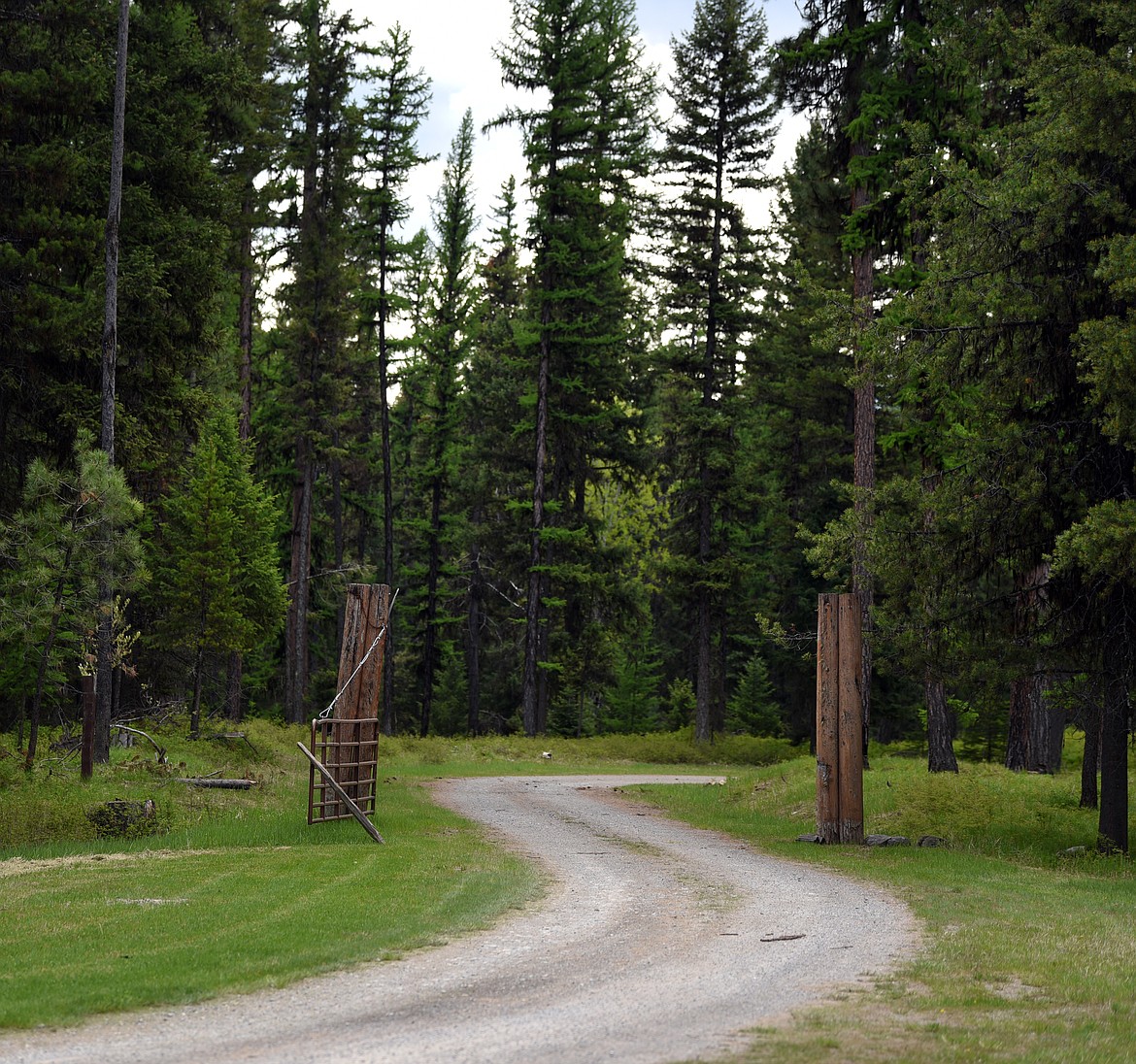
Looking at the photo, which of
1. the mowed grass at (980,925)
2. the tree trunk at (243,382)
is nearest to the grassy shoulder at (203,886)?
the mowed grass at (980,925)

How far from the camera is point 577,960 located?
890 cm

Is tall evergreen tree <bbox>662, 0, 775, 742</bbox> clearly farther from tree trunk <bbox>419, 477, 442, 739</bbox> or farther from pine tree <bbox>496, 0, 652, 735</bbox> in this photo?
tree trunk <bbox>419, 477, 442, 739</bbox>

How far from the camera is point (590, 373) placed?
4544 centimetres

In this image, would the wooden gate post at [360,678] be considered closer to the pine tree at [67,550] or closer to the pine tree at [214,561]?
the pine tree at [67,550]

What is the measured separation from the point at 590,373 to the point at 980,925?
36.5m

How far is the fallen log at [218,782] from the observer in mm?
20828

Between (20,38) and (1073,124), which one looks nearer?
(1073,124)

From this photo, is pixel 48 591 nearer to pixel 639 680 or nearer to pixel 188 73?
pixel 188 73

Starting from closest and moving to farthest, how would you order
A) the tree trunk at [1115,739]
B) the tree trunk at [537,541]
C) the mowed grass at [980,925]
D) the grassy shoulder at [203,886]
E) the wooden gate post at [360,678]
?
the mowed grass at [980,925]
the grassy shoulder at [203,886]
the tree trunk at [1115,739]
the wooden gate post at [360,678]
the tree trunk at [537,541]

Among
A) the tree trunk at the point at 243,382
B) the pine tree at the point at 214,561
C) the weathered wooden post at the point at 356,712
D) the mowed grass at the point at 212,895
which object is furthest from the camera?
the tree trunk at the point at 243,382

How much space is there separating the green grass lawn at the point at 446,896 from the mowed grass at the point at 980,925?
0.03m

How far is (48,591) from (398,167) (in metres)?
29.1

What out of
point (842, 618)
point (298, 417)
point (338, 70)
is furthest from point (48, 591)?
point (338, 70)

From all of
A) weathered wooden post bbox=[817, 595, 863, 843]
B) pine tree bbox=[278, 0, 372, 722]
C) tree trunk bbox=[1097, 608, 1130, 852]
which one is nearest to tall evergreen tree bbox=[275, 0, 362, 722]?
pine tree bbox=[278, 0, 372, 722]
